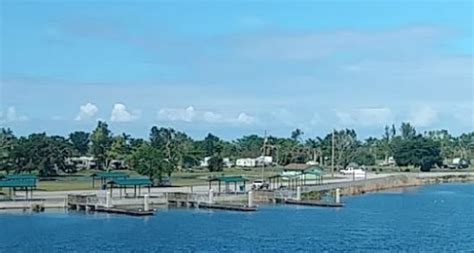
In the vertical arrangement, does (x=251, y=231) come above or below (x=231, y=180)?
below

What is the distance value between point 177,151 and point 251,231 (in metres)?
74.7

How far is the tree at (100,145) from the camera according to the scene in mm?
137500

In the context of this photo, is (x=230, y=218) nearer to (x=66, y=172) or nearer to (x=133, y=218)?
(x=133, y=218)

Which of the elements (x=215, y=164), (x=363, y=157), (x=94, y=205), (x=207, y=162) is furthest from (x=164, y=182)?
(x=363, y=157)

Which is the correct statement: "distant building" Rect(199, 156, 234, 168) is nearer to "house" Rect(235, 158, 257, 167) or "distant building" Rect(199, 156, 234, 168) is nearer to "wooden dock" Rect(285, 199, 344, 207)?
"house" Rect(235, 158, 257, 167)

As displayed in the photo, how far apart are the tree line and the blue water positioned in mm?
24415

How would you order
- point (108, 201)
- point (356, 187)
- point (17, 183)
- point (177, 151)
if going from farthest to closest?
point (177, 151)
point (356, 187)
point (108, 201)
point (17, 183)

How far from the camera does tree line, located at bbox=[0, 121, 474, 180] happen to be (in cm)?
10462

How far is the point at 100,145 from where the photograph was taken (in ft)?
456

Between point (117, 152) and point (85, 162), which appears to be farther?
point (85, 162)

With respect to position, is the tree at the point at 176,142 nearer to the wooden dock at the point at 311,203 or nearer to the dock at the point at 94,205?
the wooden dock at the point at 311,203

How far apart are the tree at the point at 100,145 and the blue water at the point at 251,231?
6388 centimetres

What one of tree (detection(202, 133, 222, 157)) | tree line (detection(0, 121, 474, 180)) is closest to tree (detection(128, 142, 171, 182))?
tree line (detection(0, 121, 474, 180))

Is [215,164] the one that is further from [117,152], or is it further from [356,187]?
[356,187]
